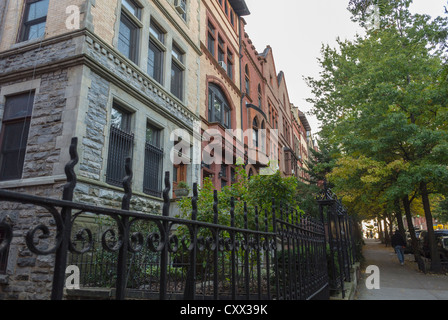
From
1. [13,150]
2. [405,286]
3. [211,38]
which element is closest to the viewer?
[13,150]

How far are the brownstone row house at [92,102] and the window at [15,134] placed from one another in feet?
0.11

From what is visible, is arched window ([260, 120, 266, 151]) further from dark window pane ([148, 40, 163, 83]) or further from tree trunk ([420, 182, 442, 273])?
dark window pane ([148, 40, 163, 83])

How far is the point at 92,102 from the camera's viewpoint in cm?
881

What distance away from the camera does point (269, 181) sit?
8961 mm

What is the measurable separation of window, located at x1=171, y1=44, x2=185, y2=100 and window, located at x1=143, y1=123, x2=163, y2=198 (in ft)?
8.83

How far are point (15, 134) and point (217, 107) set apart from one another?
37.6ft

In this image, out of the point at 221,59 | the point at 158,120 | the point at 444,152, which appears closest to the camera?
the point at 158,120

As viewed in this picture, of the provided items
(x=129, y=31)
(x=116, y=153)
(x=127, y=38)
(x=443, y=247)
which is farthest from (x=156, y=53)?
(x=443, y=247)

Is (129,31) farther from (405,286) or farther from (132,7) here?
(405,286)

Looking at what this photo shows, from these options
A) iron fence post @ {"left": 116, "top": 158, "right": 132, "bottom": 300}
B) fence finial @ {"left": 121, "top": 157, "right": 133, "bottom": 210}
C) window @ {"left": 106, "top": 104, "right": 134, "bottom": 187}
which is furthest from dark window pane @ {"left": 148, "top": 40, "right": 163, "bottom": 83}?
iron fence post @ {"left": 116, "top": 158, "right": 132, "bottom": 300}

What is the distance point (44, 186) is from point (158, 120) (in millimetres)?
5039

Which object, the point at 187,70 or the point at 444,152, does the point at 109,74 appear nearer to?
the point at 187,70

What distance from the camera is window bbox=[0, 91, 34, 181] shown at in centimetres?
877
